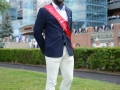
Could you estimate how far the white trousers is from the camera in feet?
12.0

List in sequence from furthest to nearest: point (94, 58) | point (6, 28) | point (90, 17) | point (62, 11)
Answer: point (6, 28), point (90, 17), point (94, 58), point (62, 11)

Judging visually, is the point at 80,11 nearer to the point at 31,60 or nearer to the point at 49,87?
the point at 31,60

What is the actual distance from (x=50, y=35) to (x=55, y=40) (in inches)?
4.6

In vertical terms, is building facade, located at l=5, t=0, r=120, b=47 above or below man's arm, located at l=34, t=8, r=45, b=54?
above

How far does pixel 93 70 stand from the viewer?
12352 millimetres

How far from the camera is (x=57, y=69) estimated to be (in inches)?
147

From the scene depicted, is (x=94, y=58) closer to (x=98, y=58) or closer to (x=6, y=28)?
(x=98, y=58)

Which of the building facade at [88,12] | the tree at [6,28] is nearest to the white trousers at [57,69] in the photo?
the building facade at [88,12]

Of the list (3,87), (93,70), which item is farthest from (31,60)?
(3,87)

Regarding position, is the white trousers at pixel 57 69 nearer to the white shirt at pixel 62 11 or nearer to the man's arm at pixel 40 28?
the man's arm at pixel 40 28

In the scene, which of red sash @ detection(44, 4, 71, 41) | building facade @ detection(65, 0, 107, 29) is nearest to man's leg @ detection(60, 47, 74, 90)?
red sash @ detection(44, 4, 71, 41)

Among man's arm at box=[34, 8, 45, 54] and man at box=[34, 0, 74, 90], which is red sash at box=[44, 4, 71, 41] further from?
man's arm at box=[34, 8, 45, 54]

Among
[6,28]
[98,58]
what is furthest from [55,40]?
[6,28]

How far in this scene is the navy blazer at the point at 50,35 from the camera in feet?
11.9
